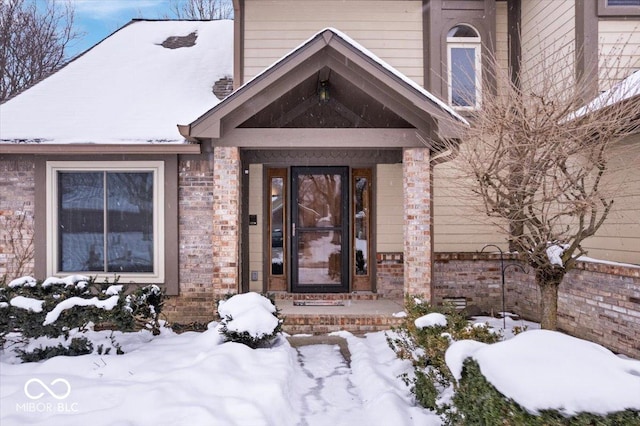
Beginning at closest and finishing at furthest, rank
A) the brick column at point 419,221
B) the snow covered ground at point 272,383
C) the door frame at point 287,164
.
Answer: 1. the snow covered ground at point 272,383
2. the brick column at point 419,221
3. the door frame at point 287,164

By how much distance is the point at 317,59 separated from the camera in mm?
6164

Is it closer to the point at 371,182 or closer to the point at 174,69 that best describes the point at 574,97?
the point at 371,182

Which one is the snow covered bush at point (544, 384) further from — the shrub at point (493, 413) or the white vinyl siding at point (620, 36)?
the white vinyl siding at point (620, 36)

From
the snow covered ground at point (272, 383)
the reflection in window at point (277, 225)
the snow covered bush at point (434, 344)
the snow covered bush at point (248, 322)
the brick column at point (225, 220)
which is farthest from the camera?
the reflection in window at point (277, 225)

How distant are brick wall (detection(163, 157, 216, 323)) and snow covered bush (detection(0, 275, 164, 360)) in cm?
147

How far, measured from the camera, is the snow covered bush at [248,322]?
5168 mm

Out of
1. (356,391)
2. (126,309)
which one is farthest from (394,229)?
(126,309)

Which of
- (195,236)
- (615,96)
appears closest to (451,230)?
(615,96)

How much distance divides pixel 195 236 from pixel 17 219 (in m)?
2.83

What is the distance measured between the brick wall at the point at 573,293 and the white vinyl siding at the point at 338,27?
148 inches

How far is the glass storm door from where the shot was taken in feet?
28.0

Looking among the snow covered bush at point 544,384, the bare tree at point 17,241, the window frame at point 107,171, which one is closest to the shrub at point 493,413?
the snow covered bush at point 544,384

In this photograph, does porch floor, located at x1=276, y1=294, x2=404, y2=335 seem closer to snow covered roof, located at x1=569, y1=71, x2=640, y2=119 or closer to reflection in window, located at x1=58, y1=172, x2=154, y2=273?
reflection in window, located at x1=58, y1=172, x2=154, y2=273

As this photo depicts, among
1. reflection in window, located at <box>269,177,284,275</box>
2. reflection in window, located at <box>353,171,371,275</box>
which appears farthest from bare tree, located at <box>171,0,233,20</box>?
reflection in window, located at <box>353,171,371,275</box>
